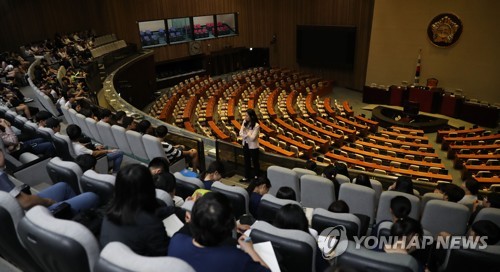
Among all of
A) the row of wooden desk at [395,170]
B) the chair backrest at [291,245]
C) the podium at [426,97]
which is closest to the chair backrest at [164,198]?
the chair backrest at [291,245]

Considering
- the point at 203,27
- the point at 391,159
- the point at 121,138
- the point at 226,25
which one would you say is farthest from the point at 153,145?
the point at 226,25

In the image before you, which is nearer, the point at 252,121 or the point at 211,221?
the point at 211,221

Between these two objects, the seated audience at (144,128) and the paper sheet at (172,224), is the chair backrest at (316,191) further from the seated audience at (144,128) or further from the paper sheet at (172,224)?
the seated audience at (144,128)

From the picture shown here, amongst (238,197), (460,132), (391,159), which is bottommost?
(460,132)

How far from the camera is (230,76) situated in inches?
778

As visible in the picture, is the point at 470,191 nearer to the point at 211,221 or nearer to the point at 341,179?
the point at 341,179

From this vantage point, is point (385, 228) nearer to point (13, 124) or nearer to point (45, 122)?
point (45, 122)

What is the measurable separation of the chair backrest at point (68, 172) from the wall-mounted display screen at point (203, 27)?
16.4 m

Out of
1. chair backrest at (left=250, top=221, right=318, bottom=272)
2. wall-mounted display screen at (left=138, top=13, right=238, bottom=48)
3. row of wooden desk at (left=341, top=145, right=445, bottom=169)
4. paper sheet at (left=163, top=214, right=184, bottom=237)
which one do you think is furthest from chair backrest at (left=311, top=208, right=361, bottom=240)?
wall-mounted display screen at (left=138, top=13, right=238, bottom=48)

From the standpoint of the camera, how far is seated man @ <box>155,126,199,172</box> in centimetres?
515

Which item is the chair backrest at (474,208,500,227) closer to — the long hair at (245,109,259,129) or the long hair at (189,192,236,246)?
the long hair at (189,192,236,246)

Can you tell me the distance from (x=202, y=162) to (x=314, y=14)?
1512 centimetres

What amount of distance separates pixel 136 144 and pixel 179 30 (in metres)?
14.3

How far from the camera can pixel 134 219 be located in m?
1.98
